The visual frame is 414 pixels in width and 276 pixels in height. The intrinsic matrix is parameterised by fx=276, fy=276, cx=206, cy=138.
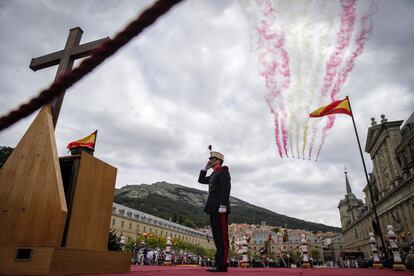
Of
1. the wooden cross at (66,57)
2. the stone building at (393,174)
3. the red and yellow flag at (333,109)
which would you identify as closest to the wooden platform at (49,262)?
the wooden cross at (66,57)

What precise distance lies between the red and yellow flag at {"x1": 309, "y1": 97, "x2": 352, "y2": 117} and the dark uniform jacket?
34.0 ft

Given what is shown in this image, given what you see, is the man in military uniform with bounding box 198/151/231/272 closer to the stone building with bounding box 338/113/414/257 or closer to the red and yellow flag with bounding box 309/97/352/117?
the red and yellow flag with bounding box 309/97/352/117

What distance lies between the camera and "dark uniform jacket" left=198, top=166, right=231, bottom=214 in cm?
564

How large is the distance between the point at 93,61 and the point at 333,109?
593 inches

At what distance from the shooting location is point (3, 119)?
1675mm

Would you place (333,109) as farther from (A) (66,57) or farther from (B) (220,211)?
(A) (66,57)

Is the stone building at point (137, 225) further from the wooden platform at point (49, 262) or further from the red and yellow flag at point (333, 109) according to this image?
the wooden platform at point (49, 262)

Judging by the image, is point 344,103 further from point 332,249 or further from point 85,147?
point 332,249

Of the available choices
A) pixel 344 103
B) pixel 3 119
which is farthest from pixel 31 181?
pixel 344 103

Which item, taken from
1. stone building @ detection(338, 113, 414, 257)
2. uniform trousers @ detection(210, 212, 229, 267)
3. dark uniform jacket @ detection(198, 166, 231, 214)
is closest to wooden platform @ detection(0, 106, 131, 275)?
uniform trousers @ detection(210, 212, 229, 267)

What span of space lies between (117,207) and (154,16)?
236ft

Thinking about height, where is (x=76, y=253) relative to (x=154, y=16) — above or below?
below

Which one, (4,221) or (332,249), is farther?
(332,249)

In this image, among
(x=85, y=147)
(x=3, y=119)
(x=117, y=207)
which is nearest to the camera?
(x=3, y=119)
